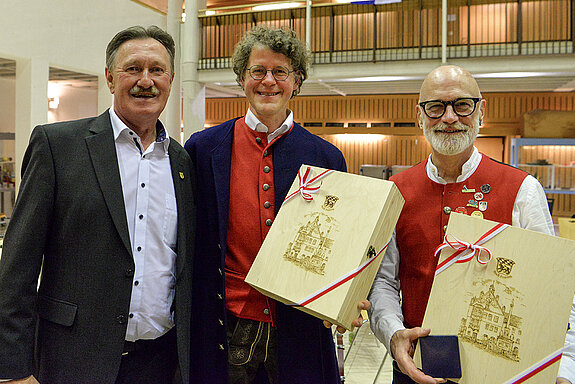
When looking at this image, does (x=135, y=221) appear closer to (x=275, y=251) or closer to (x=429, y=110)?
(x=275, y=251)

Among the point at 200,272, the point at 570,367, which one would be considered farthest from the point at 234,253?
the point at 570,367

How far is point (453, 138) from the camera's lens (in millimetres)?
1569

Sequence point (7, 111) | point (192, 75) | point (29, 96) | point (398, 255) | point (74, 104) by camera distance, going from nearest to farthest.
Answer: point (398, 255) < point (29, 96) < point (192, 75) < point (7, 111) < point (74, 104)

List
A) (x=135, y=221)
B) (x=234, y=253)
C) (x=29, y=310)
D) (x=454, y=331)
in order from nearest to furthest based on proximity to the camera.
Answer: (x=454, y=331) < (x=29, y=310) < (x=135, y=221) < (x=234, y=253)

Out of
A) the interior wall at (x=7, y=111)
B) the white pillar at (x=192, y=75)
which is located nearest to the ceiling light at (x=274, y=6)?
the white pillar at (x=192, y=75)

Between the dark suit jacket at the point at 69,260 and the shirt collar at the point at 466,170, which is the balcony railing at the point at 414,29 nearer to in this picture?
the shirt collar at the point at 466,170

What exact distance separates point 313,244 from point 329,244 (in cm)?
6

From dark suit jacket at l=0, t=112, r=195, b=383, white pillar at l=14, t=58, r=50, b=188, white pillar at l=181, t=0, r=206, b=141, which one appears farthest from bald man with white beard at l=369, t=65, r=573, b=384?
white pillar at l=181, t=0, r=206, b=141

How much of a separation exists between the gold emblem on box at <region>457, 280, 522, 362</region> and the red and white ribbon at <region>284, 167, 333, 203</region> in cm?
57

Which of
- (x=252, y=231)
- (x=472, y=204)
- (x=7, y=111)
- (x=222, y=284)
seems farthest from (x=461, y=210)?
(x=7, y=111)

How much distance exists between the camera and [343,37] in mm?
8961

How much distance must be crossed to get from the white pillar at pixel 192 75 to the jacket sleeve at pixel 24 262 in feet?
26.3

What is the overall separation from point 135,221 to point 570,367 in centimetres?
139

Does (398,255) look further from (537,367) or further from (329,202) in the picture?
(537,367)
